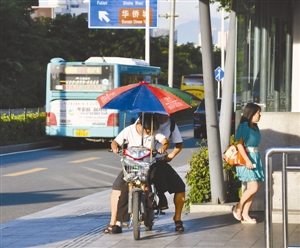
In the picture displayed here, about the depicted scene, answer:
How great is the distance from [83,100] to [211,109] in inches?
640

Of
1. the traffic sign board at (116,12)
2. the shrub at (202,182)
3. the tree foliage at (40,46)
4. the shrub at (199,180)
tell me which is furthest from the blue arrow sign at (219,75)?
the shrub at (199,180)

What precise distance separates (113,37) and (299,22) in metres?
52.9

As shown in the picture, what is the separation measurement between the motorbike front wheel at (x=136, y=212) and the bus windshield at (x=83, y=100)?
17404 millimetres

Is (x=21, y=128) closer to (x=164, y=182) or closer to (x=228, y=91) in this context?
(x=228, y=91)

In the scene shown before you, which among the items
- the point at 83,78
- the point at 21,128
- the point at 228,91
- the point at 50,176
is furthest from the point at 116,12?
the point at 228,91

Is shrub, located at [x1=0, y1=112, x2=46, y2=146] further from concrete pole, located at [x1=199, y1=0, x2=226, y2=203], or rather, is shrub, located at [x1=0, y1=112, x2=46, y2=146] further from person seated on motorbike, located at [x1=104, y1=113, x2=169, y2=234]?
person seated on motorbike, located at [x1=104, y1=113, x2=169, y2=234]

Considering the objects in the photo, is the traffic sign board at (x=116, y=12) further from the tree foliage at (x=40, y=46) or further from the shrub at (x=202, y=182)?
the shrub at (x=202, y=182)

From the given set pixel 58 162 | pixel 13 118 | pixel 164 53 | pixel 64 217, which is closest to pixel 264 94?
pixel 64 217

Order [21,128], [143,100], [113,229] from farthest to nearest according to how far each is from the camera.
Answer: [21,128] < [113,229] < [143,100]

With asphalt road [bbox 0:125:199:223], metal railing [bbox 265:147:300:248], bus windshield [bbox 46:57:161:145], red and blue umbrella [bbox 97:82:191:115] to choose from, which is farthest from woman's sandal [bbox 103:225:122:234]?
bus windshield [bbox 46:57:161:145]

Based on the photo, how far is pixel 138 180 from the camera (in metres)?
9.07

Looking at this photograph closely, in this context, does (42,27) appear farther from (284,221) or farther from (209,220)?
(284,221)

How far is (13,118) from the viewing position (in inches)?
1107

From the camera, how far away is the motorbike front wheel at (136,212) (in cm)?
894
